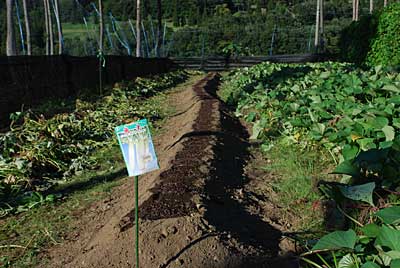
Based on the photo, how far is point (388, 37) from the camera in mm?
16938

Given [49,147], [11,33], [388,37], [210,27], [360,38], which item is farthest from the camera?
[210,27]

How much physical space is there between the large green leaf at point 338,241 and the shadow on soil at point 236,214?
636mm

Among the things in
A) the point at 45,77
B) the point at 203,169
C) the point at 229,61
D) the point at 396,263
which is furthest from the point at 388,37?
the point at 396,263

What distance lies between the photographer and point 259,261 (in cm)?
268

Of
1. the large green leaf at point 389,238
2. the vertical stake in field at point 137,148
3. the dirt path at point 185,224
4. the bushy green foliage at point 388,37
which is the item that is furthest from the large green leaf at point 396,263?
the bushy green foliage at point 388,37

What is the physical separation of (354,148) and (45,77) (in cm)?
815

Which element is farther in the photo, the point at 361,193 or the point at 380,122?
the point at 380,122

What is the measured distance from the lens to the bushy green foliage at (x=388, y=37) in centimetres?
1656

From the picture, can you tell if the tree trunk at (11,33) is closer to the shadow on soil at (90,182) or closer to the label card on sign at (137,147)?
the shadow on soil at (90,182)

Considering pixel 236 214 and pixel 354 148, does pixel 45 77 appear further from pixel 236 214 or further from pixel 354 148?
pixel 354 148

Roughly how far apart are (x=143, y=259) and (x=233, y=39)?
38.5 metres

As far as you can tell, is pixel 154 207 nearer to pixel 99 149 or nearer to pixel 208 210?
pixel 208 210

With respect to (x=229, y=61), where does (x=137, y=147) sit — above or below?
above

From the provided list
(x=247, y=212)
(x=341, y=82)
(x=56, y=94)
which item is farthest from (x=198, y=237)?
(x=56, y=94)
